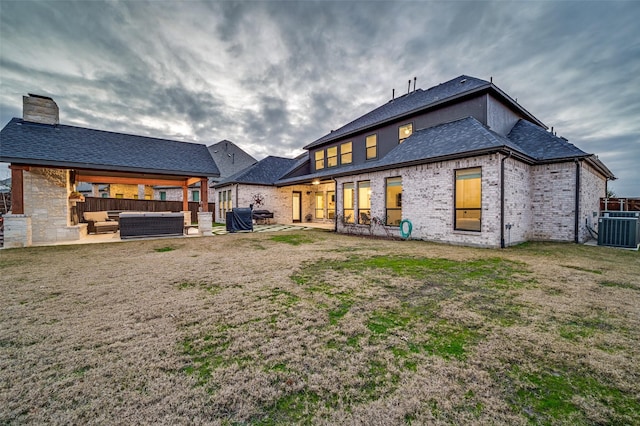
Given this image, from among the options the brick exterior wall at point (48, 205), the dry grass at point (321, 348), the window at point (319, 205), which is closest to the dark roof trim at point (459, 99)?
the window at point (319, 205)

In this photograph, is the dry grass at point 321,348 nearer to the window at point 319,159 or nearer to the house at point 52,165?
the house at point 52,165

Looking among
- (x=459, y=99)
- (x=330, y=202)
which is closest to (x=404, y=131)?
(x=459, y=99)

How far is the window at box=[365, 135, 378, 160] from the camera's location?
13305 mm

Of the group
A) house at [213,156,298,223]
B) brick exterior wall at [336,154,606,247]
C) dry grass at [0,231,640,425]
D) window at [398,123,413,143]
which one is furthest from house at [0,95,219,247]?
window at [398,123,413,143]

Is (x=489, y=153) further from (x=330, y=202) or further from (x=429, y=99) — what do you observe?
(x=330, y=202)

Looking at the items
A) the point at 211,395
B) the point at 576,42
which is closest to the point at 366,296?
the point at 211,395

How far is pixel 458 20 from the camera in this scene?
982 centimetres

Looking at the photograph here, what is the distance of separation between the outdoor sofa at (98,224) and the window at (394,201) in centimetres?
1311

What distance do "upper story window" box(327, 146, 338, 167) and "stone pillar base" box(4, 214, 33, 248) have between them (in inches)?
553

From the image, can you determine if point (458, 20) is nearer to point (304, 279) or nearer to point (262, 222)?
point (304, 279)

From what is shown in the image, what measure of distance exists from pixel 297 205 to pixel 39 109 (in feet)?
46.0

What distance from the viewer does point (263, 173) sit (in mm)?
18656

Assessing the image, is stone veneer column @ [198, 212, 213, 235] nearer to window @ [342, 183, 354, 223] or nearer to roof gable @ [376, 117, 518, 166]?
window @ [342, 183, 354, 223]

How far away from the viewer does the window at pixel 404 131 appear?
1183 centimetres
